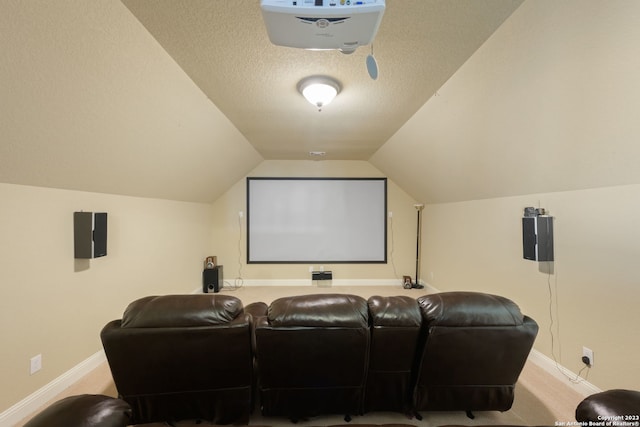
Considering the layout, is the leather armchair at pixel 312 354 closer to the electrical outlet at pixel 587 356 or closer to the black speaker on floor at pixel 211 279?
the electrical outlet at pixel 587 356

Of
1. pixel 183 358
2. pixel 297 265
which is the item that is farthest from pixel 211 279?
pixel 183 358

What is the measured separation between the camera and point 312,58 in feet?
6.43

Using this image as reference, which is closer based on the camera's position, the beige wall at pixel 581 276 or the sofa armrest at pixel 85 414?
the sofa armrest at pixel 85 414

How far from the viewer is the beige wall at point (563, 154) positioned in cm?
145

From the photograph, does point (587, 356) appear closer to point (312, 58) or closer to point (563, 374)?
point (563, 374)

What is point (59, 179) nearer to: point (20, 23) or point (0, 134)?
point (0, 134)

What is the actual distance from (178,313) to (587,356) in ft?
10.3

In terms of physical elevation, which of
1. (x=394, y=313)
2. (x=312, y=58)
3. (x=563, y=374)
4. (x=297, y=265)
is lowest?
(x=563, y=374)

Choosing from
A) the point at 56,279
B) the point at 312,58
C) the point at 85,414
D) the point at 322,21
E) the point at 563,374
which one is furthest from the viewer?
the point at 563,374

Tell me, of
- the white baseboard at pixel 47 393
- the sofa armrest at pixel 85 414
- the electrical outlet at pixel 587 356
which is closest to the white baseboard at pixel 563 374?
the electrical outlet at pixel 587 356

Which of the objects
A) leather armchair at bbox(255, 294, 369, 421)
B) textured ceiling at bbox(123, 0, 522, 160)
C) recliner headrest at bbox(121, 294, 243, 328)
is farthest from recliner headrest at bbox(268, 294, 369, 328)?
textured ceiling at bbox(123, 0, 522, 160)

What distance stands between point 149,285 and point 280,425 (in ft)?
8.69

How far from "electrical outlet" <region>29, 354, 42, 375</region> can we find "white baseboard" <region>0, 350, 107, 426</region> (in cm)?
16

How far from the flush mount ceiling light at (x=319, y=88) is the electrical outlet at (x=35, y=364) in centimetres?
301
